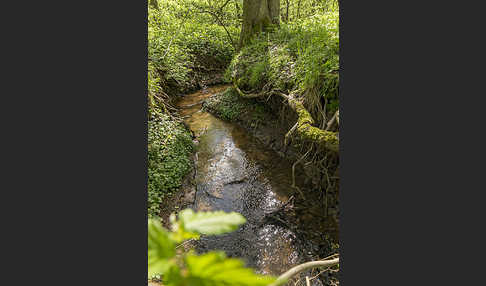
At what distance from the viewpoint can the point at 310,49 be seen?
495 cm

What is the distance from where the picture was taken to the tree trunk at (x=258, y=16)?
7957 millimetres

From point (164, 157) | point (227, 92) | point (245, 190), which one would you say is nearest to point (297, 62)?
point (245, 190)

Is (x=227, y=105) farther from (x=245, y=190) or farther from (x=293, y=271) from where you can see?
(x=293, y=271)

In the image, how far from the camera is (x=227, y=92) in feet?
26.3

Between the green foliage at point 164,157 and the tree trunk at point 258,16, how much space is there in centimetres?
387

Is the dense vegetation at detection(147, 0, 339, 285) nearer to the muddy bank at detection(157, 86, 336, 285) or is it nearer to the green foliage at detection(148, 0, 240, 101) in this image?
the green foliage at detection(148, 0, 240, 101)

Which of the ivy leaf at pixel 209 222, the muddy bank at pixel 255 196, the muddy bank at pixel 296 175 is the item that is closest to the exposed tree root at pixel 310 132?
the muddy bank at pixel 296 175

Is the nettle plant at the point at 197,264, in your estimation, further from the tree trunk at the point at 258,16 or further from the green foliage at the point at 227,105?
the tree trunk at the point at 258,16

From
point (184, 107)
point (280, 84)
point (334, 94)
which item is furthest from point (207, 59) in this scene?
point (334, 94)

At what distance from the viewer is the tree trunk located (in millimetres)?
7957

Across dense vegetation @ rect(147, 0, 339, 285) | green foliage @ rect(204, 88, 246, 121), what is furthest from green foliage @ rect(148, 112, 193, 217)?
green foliage @ rect(204, 88, 246, 121)

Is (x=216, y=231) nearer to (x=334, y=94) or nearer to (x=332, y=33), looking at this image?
(x=334, y=94)

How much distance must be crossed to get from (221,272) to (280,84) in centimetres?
536

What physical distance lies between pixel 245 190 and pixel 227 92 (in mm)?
3896
